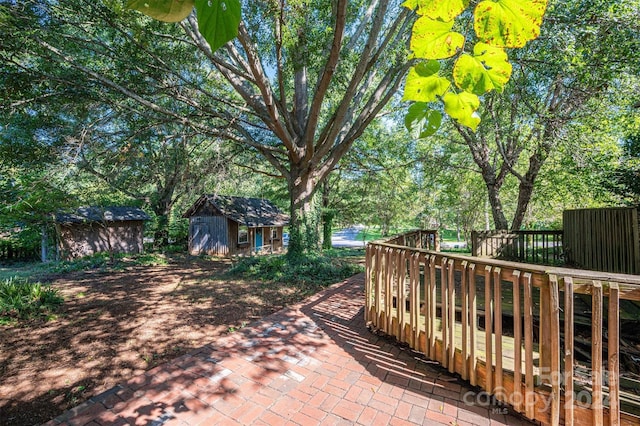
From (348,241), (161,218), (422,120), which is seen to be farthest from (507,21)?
(348,241)

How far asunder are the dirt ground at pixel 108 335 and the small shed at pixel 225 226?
36.9ft

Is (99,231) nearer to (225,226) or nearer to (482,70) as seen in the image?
(225,226)

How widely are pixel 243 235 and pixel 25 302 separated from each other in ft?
48.7

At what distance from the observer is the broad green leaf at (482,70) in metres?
0.89

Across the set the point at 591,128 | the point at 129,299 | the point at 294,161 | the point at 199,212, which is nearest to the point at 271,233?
the point at 199,212

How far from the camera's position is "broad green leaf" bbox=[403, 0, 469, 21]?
2.73 ft

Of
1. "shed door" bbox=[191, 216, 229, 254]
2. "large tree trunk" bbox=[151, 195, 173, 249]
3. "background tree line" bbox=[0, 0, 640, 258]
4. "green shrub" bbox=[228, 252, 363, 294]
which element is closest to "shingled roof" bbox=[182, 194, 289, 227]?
"shed door" bbox=[191, 216, 229, 254]

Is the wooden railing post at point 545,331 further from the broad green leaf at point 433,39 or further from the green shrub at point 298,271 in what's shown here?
the green shrub at point 298,271

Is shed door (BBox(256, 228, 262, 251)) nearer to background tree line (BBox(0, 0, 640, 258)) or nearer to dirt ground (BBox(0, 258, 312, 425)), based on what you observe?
background tree line (BBox(0, 0, 640, 258))

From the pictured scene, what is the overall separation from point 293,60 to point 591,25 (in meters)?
5.81

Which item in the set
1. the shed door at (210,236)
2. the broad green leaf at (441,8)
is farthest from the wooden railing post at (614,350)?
the shed door at (210,236)

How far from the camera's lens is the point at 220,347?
3607mm

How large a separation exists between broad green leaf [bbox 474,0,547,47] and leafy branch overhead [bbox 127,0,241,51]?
2.08ft

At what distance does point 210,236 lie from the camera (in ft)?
62.7
